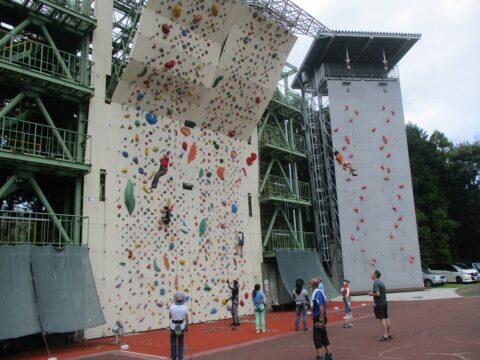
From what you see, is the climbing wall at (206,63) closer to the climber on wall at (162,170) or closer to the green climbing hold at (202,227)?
the climber on wall at (162,170)

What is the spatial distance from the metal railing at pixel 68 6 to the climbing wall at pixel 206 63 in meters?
2.21

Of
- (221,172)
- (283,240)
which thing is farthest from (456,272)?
(221,172)

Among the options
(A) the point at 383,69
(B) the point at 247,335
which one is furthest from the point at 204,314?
(A) the point at 383,69

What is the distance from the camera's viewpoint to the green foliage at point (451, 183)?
1662 inches

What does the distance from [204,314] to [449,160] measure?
37.7 m

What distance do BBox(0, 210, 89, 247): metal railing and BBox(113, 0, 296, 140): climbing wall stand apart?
538cm

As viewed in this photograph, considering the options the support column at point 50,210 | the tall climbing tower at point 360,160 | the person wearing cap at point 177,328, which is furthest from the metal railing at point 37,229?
the tall climbing tower at point 360,160

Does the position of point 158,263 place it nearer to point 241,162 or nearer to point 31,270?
point 31,270

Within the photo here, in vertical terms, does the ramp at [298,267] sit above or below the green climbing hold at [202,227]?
below

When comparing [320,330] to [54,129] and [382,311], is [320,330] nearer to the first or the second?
[382,311]

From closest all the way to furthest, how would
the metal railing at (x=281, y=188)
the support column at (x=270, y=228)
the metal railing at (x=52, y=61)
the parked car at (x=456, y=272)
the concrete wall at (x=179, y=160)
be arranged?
the metal railing at (x=52, y=61) < the concrete wall at (x=179, y=160) < the support column at (x=270, y=228) < the metal railing at (x=281, y=188) < the parked car at (x=456, y=272)

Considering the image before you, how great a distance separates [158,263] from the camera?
18.4 m

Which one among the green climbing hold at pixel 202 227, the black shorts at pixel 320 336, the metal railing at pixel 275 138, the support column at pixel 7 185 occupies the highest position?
the metal railing at pixel 275 138

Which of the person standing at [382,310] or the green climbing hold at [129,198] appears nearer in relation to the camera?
the person standing at [382,310]
